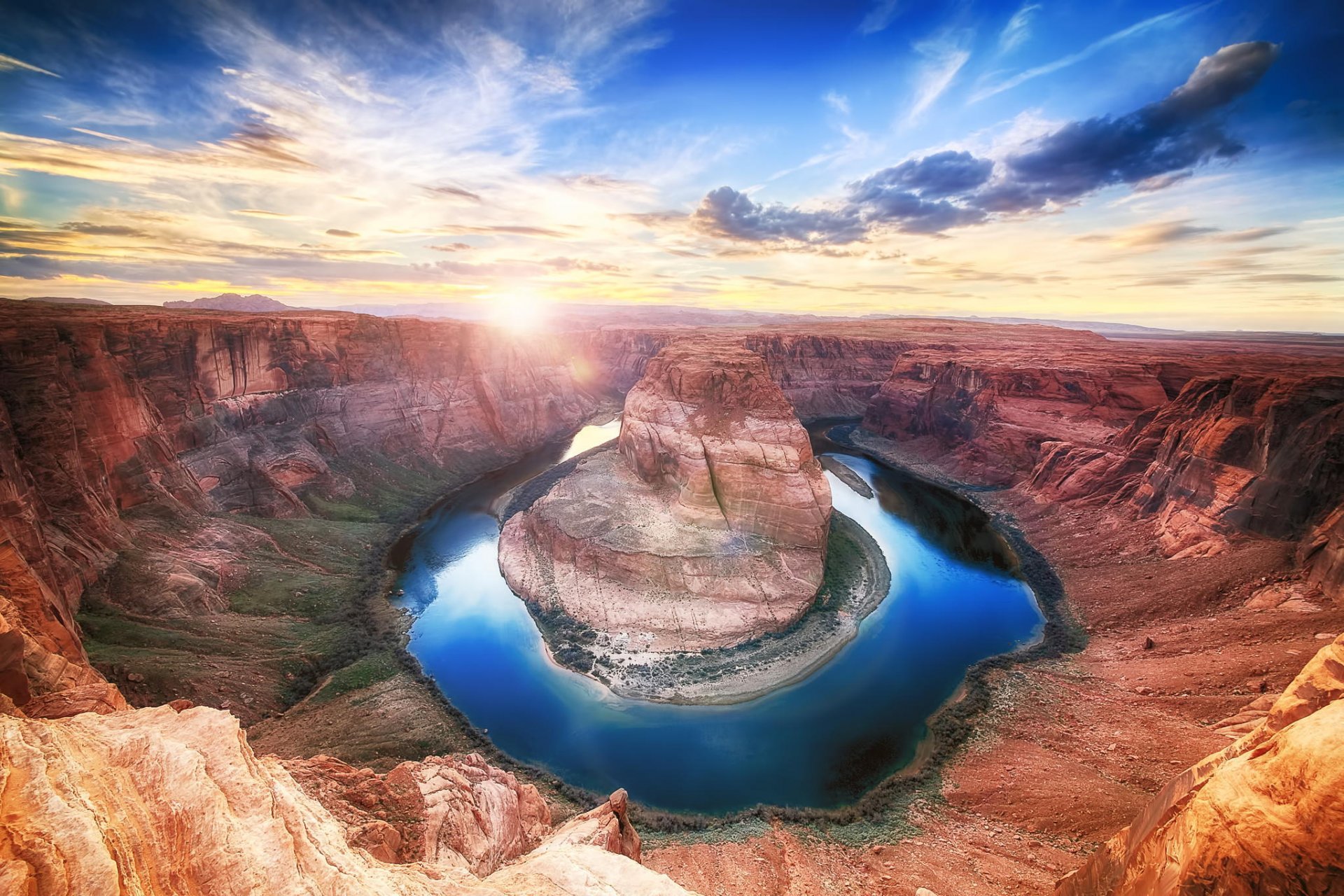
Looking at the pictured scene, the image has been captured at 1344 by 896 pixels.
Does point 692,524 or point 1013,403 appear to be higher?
point 1013,403

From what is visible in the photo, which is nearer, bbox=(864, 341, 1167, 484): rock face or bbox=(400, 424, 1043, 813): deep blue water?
bbox=(400, 424, 1043, 813): deep blue water

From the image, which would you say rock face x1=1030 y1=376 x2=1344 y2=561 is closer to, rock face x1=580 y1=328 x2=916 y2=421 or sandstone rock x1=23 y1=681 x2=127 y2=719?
sandstone rock x1=23 y1=681 x2=127 y2=719

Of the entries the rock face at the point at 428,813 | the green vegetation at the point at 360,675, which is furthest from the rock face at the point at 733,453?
the rock face at the point at 428,813

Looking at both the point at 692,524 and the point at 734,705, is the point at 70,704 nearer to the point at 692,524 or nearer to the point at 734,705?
the point at 734,705

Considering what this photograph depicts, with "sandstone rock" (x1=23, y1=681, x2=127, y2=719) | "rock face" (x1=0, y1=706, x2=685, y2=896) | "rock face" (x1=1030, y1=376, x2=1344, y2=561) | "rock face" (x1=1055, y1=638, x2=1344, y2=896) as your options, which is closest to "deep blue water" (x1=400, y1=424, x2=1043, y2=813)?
"rock face" (x1=1030, y1=376, x2=1344, y2=561)

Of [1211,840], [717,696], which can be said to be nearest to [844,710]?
[717,696]

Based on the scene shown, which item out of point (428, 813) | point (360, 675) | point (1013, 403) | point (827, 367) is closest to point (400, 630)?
point (360, 675)
